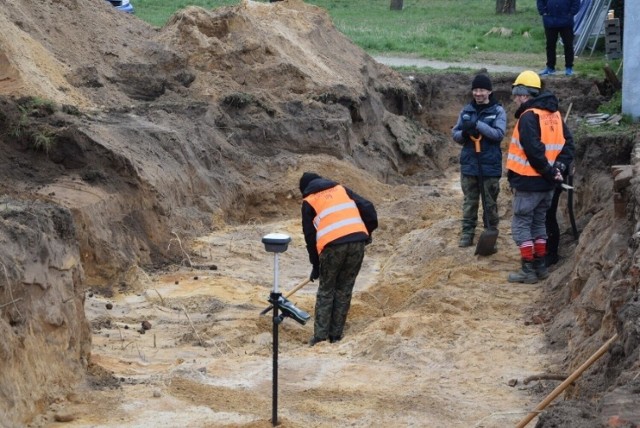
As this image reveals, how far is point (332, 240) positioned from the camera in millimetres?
10453

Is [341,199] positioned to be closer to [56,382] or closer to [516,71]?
[56,382]

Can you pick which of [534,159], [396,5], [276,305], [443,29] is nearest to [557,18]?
[534,159]

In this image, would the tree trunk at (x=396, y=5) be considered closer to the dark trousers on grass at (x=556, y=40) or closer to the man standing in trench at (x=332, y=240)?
the dark trousers on grass at (x=556, y=40)

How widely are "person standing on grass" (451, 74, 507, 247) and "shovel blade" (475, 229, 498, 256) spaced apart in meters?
0.11

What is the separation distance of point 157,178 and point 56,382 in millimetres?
6133

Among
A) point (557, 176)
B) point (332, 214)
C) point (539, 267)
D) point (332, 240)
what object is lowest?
point (539, 267)

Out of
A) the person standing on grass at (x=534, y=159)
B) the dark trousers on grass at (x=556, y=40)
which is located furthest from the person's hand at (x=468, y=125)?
the dark trousers on grass at (x=556, y=40)

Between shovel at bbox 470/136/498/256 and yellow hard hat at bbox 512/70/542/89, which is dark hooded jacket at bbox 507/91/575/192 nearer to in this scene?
yellow hard hat at bbox 512/70/542/89

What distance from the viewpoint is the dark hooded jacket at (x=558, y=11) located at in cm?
2111

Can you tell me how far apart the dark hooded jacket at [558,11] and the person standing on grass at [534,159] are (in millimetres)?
9795

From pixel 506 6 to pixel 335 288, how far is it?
95.8 ft

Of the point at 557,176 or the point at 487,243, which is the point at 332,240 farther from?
the point at 487,243

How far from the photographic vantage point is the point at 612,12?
82.7 ft

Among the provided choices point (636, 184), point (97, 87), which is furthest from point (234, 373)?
point (97, 87)
